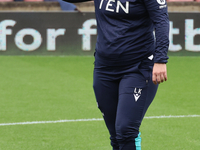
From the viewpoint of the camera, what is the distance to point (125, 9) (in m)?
3.42

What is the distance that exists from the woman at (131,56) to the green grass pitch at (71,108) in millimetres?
1689

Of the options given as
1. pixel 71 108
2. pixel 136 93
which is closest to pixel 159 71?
pixel 136 93

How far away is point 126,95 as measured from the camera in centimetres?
351

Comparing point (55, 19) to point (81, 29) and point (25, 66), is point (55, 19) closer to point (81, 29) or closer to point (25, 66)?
point (81, 29)

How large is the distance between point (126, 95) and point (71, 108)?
3789 mm

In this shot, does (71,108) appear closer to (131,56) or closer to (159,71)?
(131,56)

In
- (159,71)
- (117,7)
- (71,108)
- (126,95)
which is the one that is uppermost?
(117,7)

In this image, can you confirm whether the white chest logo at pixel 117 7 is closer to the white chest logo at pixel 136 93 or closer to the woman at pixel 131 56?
the woman at pixel 131 56

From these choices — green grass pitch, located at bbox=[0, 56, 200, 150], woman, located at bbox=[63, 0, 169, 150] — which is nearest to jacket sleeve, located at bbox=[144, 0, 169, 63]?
woman, located at bbox=[63, 0, 169, 150]

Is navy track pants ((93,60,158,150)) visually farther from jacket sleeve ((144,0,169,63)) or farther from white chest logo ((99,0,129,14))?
white chest logo ((99,0,129,14))

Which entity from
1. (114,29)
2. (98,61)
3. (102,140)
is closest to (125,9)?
(114,29)

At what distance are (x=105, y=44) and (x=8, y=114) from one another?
3.63 metres

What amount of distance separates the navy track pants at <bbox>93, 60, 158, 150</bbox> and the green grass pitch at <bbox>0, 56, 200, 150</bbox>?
5.08ft

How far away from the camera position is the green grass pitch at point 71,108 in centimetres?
536
